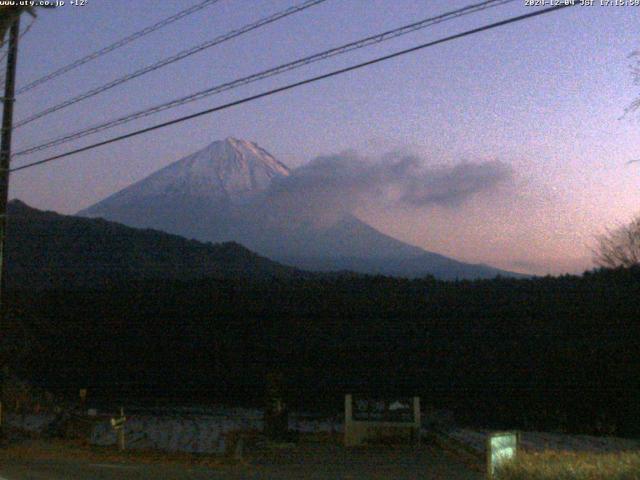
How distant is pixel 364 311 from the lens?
93.8ft

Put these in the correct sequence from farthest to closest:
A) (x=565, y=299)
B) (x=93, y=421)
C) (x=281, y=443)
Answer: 1. (x=565, y=299)
2. (x=93, y=421)
3. (x=281, y=443)

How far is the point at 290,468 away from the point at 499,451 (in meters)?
6.16

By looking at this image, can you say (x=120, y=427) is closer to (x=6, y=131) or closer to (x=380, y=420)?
(x=380, y=420)

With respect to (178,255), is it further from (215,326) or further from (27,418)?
(27,418)

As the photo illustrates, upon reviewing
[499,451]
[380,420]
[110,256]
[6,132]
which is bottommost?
[380,420]

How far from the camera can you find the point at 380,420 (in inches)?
735

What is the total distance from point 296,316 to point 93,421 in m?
8.82

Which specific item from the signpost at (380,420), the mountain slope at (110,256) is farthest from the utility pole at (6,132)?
the mountain slope at (110,256)

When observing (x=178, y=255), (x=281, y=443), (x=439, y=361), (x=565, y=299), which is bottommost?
(x=281, y=443)

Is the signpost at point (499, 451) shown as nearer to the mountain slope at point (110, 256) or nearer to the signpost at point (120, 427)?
the signpost at point (120, 427)

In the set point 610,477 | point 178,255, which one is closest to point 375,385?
point 178,255

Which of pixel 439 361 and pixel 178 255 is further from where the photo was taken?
pixel 178 255

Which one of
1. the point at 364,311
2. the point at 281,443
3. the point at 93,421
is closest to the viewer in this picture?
the point at 281,443

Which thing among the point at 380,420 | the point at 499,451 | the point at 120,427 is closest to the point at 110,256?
the point at 120,427
